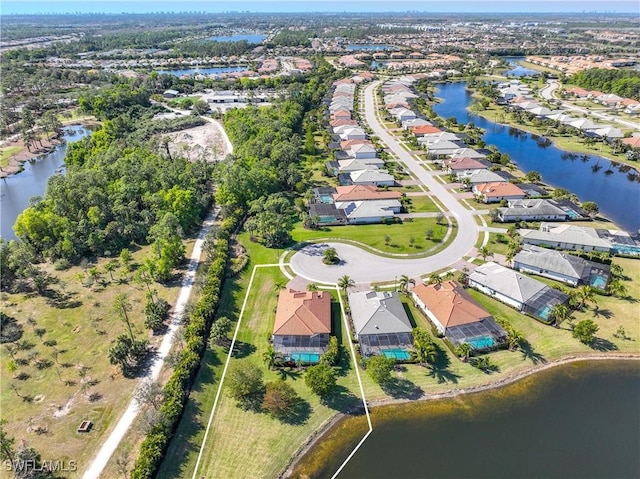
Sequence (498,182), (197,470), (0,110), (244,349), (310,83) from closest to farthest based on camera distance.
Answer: (197,470) → (244,349) → (498,182) → (0,110) → (310,83)

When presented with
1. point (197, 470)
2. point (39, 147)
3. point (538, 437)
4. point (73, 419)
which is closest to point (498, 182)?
point (538, 437)

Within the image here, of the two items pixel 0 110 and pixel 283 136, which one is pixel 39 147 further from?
pixel 283 136

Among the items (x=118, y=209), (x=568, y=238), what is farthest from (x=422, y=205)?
(x=118, y=209)

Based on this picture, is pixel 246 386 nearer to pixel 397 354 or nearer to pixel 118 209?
pixel 397 354

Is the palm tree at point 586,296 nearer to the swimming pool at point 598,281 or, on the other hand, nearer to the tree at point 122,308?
the swimming pool at point 598,281

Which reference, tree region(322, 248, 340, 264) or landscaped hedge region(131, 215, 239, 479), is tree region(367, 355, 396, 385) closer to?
landscaped hedge region(131, 215, 239, 479)

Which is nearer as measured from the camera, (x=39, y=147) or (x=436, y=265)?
(x=436, y=265)
